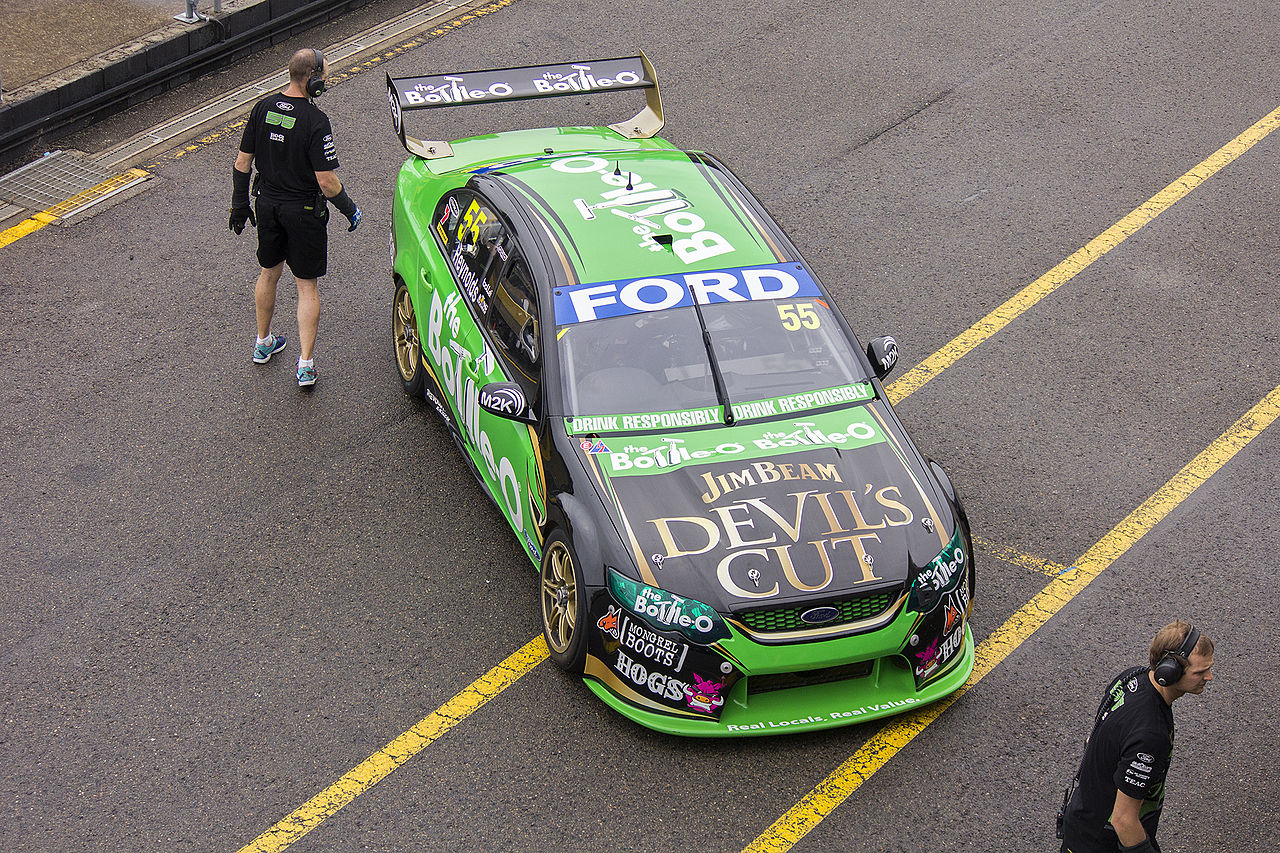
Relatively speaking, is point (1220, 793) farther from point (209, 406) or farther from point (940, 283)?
point (209, 406)

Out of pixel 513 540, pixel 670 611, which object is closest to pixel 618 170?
pixel 513 540

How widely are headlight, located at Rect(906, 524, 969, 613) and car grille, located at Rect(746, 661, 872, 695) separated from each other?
0.34 m

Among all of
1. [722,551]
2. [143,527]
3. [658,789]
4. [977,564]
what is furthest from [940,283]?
[143,527]

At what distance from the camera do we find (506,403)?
5910 mm

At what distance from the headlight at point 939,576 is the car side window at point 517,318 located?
6.45 feet

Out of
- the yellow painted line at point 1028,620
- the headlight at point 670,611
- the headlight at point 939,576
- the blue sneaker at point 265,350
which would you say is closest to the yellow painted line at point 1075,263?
the yellow painted line at point 1028,620

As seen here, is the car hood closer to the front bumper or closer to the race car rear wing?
the front bumper

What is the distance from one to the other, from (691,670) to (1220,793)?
2260mm

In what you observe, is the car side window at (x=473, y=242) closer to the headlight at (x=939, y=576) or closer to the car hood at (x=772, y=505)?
the car hood at (x=772, y=505)

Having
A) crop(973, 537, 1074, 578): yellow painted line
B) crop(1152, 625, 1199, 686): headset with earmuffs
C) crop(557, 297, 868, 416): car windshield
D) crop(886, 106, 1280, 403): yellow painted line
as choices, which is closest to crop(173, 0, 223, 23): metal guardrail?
crop(557, 297, 868, 416): car windshield

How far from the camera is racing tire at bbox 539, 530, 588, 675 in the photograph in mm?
5621

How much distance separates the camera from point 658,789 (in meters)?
5.41

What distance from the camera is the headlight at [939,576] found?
5.44 meters

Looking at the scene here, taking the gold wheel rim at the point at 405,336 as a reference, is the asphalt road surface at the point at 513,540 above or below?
below
